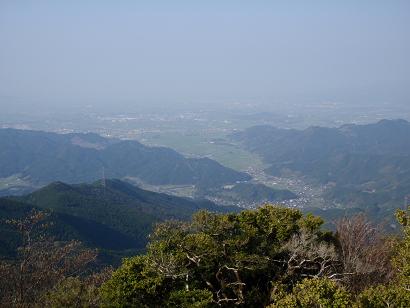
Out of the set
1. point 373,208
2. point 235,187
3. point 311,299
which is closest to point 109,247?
point 311,299

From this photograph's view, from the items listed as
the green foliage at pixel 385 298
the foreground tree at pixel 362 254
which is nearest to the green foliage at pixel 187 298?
the green foliage at pixel 385 298

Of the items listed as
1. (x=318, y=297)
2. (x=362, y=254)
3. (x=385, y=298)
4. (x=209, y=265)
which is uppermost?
(x=318, y=297)

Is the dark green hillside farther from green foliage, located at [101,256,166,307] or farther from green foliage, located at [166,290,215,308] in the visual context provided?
green foliage, located at [166,290,215,308]

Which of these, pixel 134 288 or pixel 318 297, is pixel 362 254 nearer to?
pixel 318 297

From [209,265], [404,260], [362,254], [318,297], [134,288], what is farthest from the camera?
[362,254]

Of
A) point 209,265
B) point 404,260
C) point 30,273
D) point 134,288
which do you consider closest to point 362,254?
point 404,260

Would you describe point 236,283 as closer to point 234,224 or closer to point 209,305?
point 209,305

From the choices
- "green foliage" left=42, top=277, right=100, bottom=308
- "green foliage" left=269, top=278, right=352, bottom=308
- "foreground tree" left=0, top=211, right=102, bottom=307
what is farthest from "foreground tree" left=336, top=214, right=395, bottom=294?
"foreground tree" left=0, top=211, right=102, bottom=307
